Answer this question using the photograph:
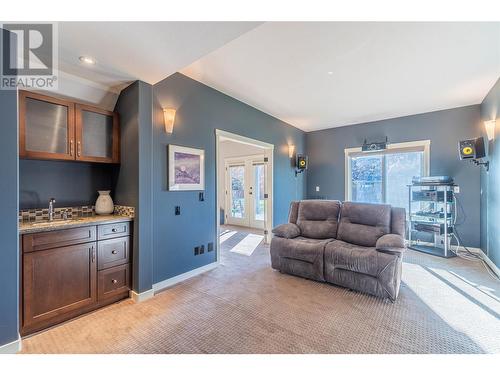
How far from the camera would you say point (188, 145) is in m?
3.12

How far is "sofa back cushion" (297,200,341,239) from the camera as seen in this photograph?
331cm

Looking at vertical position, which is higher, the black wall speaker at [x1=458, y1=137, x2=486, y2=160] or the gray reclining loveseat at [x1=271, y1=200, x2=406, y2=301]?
the black wall speaker at [x1=458, y1=137, x2=486, y2=160]

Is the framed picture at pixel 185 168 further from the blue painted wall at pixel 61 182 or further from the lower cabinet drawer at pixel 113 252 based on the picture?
the lower cabinet drawer at pixel 113 252

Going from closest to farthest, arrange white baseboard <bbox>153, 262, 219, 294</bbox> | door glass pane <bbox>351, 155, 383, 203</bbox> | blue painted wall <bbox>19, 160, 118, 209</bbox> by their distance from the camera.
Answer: blue painted wall <bbox>19, 160, 118, 209</bbox>, white baseboard <bbox>153, 262, 219, 294</bbox>, door glass pane <bbox>351, 155, 383, 203</bbox>

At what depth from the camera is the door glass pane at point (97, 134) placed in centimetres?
246

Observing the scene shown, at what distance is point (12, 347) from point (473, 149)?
231 inches

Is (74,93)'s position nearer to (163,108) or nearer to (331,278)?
(163,108)

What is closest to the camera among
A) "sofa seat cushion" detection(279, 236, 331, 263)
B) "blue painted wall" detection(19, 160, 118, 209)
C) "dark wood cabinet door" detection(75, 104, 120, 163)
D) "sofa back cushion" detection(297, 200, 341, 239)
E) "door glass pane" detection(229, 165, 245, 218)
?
"blue painted wall" detection(19, 160, 118, 209)

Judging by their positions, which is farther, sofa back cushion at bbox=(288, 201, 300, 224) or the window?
the window

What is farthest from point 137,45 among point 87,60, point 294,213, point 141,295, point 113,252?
point 294,213

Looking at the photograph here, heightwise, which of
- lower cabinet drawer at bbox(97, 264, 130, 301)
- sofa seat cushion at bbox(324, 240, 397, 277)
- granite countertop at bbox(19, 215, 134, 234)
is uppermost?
granite countertop at bbox(19, 215, 134, 234)

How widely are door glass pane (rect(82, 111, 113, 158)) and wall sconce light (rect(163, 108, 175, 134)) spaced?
0.59 metres

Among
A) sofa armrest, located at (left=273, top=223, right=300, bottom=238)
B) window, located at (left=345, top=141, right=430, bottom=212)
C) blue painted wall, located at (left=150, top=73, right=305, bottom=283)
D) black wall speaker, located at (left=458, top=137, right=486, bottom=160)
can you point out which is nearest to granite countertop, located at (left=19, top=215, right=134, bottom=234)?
blue painted wall, located at (left=150, top=73, right=305, bottom=283)

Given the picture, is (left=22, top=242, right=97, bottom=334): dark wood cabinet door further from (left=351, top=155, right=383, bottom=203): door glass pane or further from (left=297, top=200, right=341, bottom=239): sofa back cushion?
(left=351, top=155, right=383, bottom=203): door glass pane
